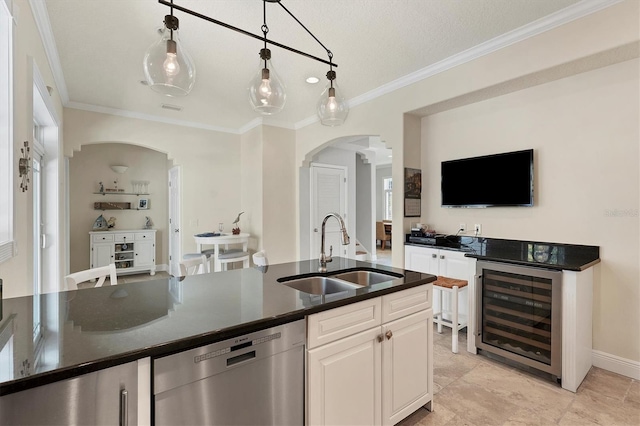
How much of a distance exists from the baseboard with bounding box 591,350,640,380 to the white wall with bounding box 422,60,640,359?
5 cm

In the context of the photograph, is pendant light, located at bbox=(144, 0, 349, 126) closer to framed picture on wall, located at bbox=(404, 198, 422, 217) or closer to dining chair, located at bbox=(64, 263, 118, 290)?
dining chair, located at bbox=(64, 263, 118, 290)

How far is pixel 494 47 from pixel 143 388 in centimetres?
353

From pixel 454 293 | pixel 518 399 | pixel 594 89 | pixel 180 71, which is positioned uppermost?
pixel 594 89

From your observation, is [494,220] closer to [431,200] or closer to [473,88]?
[431,200]

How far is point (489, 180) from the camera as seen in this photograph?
3.30m

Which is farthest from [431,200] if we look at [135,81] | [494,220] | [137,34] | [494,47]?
[135,81]

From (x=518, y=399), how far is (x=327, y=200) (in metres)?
4.29

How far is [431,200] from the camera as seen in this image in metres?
3.87

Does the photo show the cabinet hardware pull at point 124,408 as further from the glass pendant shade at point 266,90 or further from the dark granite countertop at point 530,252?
the dark granite countertop at point 530,252

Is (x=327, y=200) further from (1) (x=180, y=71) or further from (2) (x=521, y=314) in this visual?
(1) (x=180, y=71)

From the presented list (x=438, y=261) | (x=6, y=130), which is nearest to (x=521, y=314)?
(x=438, y=261)

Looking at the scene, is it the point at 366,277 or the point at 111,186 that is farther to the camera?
the point at 111,186

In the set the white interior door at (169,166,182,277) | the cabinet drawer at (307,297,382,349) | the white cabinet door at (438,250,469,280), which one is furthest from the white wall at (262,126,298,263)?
the cabinet drawer at (307,297,382,349)

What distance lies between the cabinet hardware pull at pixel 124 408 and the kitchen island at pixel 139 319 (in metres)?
0.05
